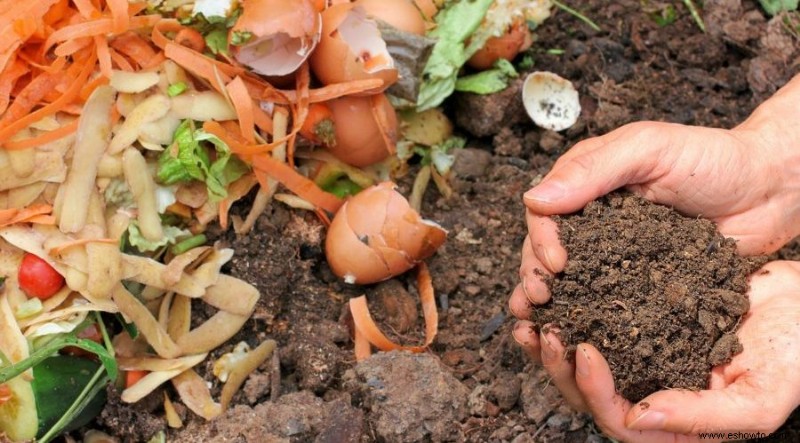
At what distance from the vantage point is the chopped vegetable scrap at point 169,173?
6.89ft

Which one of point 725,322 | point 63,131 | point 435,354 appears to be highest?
point 63,131

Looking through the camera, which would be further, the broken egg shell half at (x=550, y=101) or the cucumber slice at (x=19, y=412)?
the broken egg shell half at (x=550, y=101)

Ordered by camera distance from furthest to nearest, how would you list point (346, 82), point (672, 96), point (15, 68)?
point (672, 96), point (346, 82), point (15, 68)

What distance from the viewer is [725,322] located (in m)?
1.90

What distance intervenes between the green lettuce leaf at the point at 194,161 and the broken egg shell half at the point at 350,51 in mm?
305

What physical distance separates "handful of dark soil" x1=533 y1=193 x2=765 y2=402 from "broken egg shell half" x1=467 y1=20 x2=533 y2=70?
798 millimetres

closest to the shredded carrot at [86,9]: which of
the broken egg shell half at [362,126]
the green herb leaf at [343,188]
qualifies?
the broken egg shell half at [362,126]

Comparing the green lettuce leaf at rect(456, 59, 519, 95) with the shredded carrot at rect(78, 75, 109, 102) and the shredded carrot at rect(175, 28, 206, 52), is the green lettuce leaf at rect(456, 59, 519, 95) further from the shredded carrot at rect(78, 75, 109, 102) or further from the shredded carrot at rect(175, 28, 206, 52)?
the shredded carrot at rect(78, 75, 109, 102)

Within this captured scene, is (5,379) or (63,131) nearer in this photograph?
(5,379)

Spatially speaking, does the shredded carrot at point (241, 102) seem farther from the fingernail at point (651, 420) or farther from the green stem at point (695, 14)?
the green stem at point (695, 14)

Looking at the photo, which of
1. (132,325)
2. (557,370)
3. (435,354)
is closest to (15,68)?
(132,325)

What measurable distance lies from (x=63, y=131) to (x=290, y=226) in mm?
556

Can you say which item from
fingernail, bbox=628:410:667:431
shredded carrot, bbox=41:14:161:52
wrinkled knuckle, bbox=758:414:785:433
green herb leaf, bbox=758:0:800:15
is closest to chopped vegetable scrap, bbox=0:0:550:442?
shredded carrot, bbox=41:14:161:52

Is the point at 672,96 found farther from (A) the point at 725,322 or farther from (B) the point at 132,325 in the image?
(B) the point at 132,325
